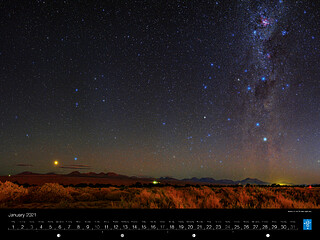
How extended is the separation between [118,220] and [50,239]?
19.7 inches

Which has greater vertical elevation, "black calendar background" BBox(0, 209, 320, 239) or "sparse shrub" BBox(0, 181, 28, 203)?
"black calendar background" BBox(0, 209, 320, 239)

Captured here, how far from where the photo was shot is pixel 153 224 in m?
1.90

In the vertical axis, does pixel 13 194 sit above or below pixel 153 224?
below

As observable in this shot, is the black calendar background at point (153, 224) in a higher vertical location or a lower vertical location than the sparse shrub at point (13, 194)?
higher

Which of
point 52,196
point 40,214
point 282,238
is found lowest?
point 52,196

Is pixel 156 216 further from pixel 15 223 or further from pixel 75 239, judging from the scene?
pixel 15 223

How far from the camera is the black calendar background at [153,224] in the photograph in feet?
6.16

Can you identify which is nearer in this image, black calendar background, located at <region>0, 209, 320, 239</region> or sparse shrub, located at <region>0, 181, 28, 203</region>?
black calendar background, located at <region>0, 209, 320, 239</region>

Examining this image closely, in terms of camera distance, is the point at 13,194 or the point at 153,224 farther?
the point at 13,194

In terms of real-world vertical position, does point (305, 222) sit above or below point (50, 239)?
above

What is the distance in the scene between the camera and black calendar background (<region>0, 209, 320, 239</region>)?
1877mm

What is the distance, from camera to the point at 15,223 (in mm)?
1941

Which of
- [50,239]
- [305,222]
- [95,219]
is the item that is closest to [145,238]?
[95,219]

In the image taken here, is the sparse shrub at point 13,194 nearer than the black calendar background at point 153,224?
No
